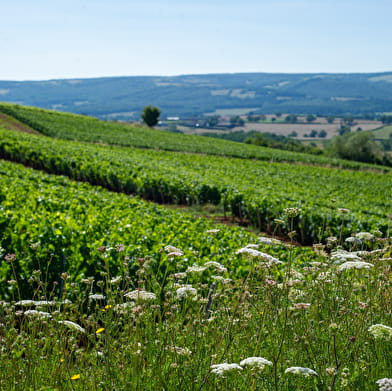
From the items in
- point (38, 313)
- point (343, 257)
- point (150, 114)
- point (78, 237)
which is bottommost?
point (78, 237)

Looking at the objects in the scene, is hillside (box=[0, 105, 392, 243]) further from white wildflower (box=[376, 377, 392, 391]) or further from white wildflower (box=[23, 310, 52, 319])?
white wildflower (box=[376, 377, 392, 391])

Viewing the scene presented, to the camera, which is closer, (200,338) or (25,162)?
(200,338)

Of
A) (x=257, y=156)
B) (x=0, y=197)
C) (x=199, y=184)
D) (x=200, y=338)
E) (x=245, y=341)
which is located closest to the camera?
(x=200, y=338)

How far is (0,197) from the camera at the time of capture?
507 inches

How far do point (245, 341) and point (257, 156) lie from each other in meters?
50.2

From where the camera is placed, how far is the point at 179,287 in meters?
4.55

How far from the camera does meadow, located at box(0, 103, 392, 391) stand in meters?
3.52

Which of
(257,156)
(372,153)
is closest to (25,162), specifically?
(257,156)

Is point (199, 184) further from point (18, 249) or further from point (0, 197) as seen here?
point (18, 249)

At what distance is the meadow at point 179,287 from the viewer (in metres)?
3.52

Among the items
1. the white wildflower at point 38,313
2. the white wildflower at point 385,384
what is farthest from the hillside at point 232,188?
the white wildflower at point 385,384

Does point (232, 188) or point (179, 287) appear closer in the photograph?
point (179, 287)

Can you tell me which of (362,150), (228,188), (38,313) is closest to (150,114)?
(362,150)

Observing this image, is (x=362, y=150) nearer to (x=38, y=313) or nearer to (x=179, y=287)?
(x=179, y=287)
